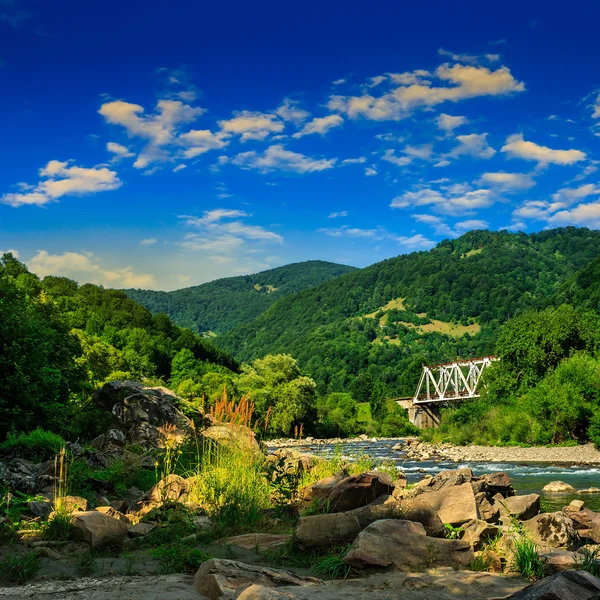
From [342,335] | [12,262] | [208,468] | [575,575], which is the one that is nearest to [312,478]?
[208,468]

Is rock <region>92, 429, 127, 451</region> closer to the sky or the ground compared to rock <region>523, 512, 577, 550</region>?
closer to the sky

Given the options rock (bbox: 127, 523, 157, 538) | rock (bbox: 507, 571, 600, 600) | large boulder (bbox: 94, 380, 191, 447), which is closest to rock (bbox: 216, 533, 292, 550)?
rock (bbox: 127, 523, 157, 538)

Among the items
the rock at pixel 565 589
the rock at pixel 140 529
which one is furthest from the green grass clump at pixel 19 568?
the rock at pixel 565 589

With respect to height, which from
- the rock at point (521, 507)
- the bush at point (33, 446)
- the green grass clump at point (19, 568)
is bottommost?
the rock at point (521, 507)

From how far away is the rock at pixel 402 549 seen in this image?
314 inches

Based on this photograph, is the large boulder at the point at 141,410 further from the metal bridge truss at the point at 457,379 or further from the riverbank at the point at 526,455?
the metal bridge truss at the point at 457,379

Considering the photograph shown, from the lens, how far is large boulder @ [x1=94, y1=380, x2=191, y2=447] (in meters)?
19.2

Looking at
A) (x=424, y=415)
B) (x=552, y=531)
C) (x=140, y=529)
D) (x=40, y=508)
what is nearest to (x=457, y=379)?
(x=424, y=415)

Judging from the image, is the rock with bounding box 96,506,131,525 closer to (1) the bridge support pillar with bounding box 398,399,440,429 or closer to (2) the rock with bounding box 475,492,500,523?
(2) the rock with bounding box 475,492,500,523

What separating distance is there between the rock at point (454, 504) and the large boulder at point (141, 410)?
384 inches

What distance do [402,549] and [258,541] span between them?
→ 2.30 m

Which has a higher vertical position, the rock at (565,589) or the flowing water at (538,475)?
the rock at (565,589)

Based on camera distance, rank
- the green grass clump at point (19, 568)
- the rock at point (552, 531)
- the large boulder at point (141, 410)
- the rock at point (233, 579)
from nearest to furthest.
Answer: the rock at point (233, 579)
the green grass clump at point (19, 568)
the rock at point (552, 531)
the large boulder at point (141, 410)

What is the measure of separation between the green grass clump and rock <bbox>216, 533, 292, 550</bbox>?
8.81 feet
